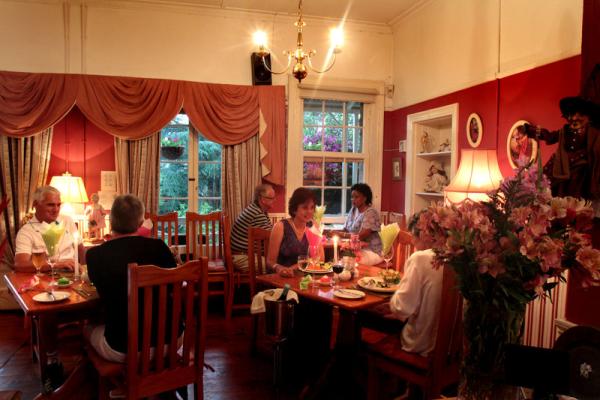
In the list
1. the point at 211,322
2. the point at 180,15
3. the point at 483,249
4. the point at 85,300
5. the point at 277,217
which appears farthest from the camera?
the point at 277,217

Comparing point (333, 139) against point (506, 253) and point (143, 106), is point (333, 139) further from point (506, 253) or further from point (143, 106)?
point (506, 253)

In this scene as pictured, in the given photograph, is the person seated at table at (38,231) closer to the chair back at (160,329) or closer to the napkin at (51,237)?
the napkin at (51,237)

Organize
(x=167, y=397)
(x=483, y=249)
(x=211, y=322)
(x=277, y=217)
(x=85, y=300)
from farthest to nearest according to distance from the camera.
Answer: (x=277, y=217)
(x=211, y=322)
(x=167, y=397)
(x=85, y=300)
(x=483, y=249)

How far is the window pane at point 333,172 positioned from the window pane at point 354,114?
51cm

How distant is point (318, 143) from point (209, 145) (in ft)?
4.23

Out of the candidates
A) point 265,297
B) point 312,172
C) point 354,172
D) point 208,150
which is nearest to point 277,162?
point 312,172

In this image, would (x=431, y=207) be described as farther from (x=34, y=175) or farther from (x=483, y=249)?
(x=34, y=175)

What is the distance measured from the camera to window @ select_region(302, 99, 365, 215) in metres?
5.30

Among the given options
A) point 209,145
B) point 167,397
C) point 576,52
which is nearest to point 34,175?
point 209,145

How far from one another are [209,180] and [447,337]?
11.6ft

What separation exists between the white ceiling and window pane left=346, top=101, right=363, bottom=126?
3.27ft

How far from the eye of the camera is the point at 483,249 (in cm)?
102

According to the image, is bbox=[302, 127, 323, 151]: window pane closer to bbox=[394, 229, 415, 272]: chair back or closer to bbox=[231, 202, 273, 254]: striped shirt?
bbox=[231, 202, 273, 254]: striped shirt

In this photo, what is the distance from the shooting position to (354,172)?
5531 millimetres
